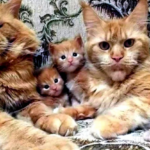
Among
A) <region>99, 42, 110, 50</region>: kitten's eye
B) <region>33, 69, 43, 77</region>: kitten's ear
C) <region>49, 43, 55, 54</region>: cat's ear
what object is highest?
<region>99, 42, 110, 50</region>: kitten's eye

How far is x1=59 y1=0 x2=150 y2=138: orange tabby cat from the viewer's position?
4.96 feet

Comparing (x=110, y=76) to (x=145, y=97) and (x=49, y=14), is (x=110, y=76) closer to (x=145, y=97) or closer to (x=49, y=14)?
(x=145, y=97)

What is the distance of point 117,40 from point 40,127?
18.5 inches

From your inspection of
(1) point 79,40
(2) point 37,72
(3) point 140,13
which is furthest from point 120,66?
(2) point 37,72

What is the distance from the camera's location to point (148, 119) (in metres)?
1.50

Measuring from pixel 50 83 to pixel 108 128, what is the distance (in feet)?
1.67

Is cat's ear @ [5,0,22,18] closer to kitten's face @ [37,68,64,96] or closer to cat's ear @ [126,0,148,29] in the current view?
kitten's face @ [37,68,64,96]

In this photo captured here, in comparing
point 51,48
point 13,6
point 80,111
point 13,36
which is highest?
point 13,6

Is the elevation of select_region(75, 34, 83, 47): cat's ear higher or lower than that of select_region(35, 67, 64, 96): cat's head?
higher

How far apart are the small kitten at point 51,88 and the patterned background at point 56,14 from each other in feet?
Answer: 0.55

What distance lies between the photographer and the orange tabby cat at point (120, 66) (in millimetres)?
1511

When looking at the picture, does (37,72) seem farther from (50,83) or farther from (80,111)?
(80,111)

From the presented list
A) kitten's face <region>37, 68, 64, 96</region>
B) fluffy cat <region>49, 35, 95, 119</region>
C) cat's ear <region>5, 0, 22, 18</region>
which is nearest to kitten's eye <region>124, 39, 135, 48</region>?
fluffy cat <region>49, 35, 95, 119</region>

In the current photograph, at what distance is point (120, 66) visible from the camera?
1568 millimetres
